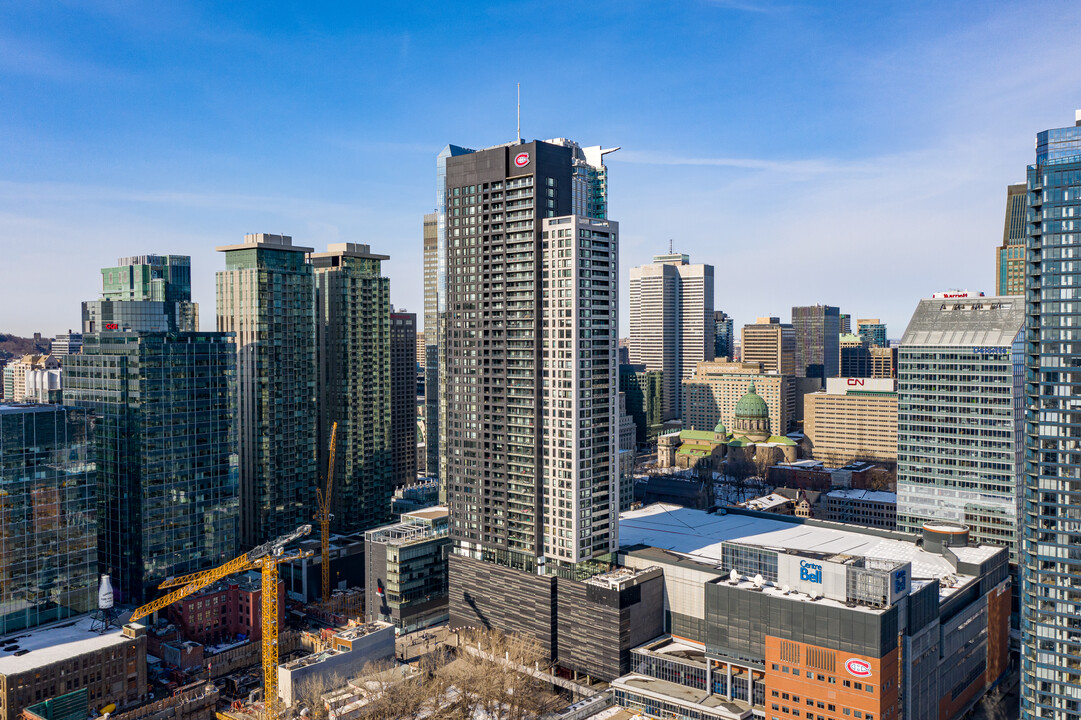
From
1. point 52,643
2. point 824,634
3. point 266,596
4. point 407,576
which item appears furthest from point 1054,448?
point 52,643

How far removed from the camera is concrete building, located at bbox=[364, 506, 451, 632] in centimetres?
18362

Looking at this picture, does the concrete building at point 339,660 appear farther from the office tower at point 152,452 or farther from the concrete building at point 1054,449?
the concrete building at point 1054,449

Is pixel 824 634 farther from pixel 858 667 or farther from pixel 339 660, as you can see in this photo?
pixel 339 660

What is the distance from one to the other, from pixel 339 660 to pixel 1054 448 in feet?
416

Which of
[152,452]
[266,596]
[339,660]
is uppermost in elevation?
[152,452]

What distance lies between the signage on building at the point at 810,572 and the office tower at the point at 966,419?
84.1 meters

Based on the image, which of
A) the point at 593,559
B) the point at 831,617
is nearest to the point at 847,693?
the point at 831,617

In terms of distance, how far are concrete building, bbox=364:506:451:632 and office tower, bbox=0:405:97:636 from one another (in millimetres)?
59660

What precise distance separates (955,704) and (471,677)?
88289 mm

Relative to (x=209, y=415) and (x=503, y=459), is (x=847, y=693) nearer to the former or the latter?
(x=503, y=459)

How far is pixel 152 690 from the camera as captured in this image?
516 ft

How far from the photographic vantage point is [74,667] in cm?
14425

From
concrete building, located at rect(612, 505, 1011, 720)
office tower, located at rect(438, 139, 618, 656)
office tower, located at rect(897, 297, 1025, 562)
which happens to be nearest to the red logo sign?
concrete building, located at rect(612, 505, 1011, 720)

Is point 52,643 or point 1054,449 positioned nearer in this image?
point 1054,449
